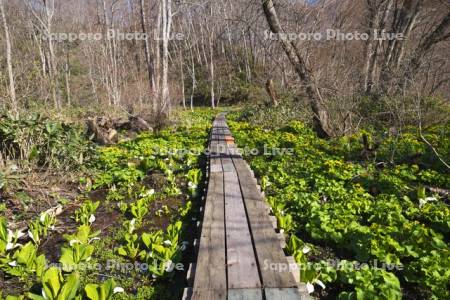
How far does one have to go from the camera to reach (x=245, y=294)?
7.72 feet

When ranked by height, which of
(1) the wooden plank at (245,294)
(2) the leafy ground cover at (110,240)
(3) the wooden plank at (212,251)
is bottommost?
(2) the leafy ground cover at (110,240)

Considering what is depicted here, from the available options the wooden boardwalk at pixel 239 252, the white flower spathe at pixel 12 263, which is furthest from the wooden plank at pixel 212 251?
the white flower spathe at pixel 12 263

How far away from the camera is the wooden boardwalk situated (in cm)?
239

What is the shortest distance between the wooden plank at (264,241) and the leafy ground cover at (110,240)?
786 mm

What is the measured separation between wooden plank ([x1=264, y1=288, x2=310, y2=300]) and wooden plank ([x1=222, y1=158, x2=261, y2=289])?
0.11 m

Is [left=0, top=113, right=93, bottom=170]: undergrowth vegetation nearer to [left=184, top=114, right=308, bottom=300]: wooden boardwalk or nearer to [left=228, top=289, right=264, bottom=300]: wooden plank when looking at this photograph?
[left=184, top=114, right=308, bottom=300]: wooden boardwalk

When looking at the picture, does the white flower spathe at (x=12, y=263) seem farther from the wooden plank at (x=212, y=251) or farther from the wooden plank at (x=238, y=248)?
the wooden plank at (x=238, y=248)

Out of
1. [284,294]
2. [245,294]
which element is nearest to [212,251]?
[245,294]

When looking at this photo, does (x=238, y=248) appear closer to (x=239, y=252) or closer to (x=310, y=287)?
(x=239, y=252)

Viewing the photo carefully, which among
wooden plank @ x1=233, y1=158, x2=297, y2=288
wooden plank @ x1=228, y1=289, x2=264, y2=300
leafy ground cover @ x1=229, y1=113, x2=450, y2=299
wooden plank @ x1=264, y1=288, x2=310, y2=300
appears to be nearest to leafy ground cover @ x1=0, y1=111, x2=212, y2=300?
wooden plank @ x1=228, y1=289, x2=264, y2=300

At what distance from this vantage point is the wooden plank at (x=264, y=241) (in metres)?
2.48

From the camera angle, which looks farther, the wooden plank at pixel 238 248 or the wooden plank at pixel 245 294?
the wooden plank at pixel 238 248

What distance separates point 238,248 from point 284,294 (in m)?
0.75

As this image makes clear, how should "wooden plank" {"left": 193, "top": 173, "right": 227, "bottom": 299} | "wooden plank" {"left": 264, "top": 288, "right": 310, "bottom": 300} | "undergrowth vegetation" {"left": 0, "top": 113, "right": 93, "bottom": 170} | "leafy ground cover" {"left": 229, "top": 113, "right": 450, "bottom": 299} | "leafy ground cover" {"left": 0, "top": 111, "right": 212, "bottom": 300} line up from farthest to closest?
"undergrowth vegetation" {"left": 0, "top": 113, "right": 93, "bottom": 170}
"leafy ground cover" {"left": 0, "top": 111, "right": 212, "bottom": 300}
"leafy ground cover" {"left": 229, "top": 113, "right": 450, "bottom": 299}
"wooden plank" {"left": 193, "top": 173, "right": 227, "bottom": 299}
"wooden plank" {"left": 264, "top": 288, "right": 310, "bottom": 300}
